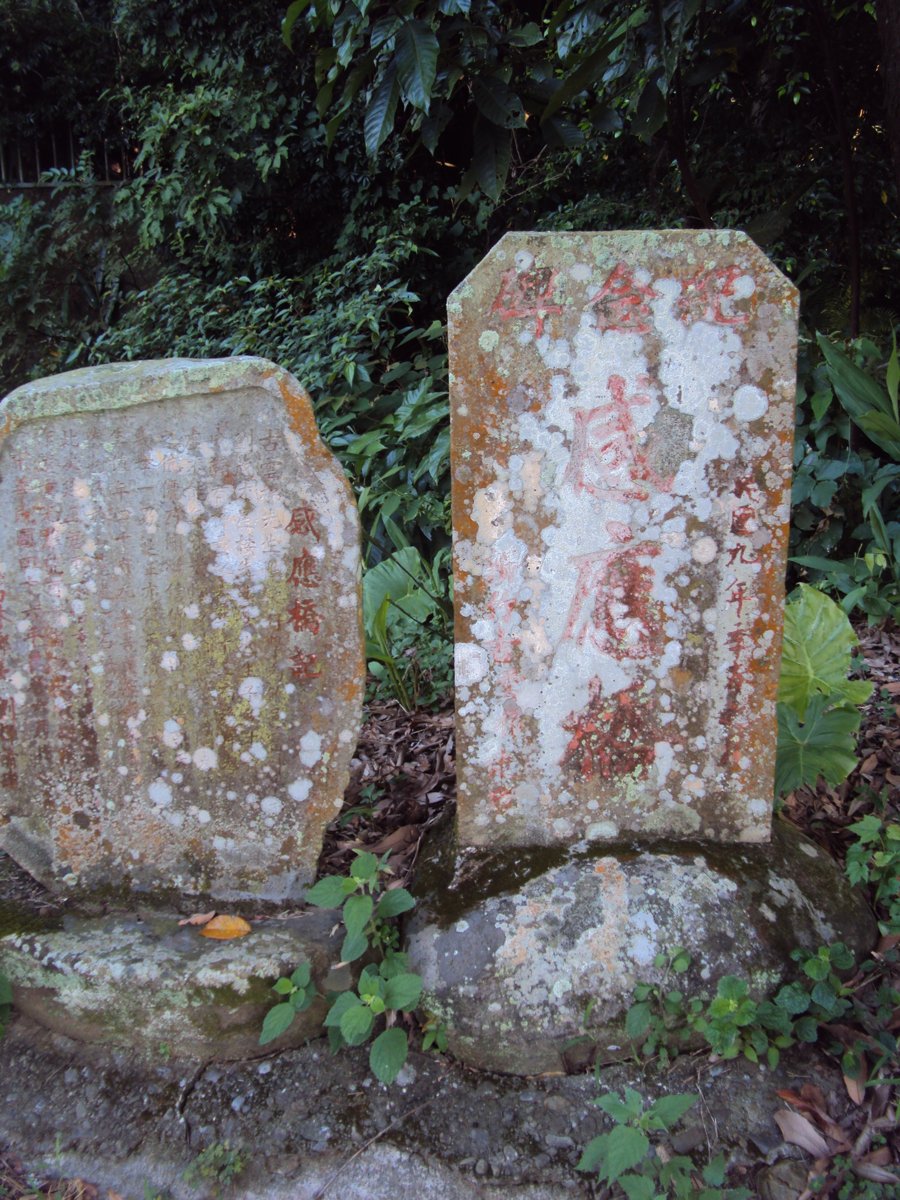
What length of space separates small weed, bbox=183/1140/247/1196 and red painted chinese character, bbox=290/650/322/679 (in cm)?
92

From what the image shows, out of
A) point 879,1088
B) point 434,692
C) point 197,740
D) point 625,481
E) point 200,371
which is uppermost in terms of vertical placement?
point 200,371

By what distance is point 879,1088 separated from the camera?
169 centimetres

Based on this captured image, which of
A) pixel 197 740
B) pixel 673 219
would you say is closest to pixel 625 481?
pixel 197 740

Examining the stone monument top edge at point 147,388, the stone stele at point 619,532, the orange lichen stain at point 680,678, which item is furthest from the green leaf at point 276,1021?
the stone monument top edge at point 147,388

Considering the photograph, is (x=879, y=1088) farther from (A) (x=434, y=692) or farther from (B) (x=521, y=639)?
(A) (x=434, y=692)

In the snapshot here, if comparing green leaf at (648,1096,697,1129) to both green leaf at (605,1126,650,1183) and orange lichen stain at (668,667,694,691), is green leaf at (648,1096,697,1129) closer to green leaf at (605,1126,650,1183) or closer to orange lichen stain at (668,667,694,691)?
green leaf at (605,1126,650,1183)

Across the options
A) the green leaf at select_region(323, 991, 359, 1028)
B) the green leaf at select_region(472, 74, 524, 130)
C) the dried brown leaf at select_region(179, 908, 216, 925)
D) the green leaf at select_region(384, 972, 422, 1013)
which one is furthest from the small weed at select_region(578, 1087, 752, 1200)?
the green leaf at select_region(472, 74, 524, 130)

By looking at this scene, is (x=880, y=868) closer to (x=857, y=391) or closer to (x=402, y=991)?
(x=402, y=991)

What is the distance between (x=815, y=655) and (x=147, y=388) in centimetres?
181

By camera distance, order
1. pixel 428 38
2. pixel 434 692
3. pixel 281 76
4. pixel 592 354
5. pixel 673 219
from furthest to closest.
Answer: pixel 281 76 < pixel 673 219 < pixel 434 692 < pixel 428 38 < pixel 592 354

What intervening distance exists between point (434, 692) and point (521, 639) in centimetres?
125

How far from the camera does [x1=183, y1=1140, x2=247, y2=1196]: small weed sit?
1.65 meters

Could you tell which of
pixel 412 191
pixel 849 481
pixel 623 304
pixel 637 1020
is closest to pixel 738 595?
pixel 623 304

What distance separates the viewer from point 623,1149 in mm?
1479
